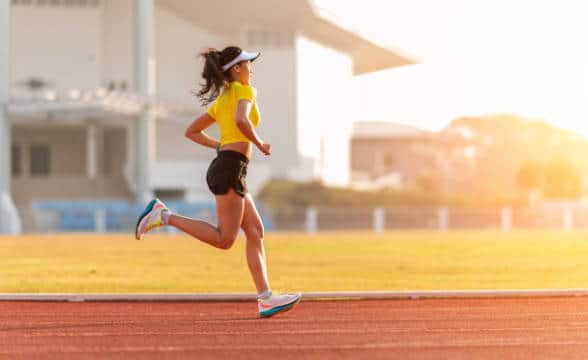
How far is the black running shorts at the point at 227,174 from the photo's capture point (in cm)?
848

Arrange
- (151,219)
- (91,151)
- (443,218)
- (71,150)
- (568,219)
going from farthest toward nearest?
(71,150) → (91,151) → (568,219) → (443,218) → (151,219)

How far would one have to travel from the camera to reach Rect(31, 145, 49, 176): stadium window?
58.3 meters

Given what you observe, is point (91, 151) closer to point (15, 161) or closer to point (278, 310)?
point (15, 161)

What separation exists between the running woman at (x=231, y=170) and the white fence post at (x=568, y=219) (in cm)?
4519

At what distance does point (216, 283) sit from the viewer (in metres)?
14.1

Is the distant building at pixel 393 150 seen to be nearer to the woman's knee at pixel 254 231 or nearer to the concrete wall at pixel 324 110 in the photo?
the concrete wall at pixel 324 110

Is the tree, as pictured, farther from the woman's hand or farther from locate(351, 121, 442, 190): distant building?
the woman's hand

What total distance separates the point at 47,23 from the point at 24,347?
165 ft

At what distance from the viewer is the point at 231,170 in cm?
850

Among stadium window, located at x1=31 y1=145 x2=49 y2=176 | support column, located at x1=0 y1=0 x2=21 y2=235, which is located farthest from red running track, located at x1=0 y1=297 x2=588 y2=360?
stadium window, located at x1=31 y1=145 x2=49 y2=176

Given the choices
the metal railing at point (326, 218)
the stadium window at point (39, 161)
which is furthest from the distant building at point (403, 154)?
the metal railing at point (326, 218)

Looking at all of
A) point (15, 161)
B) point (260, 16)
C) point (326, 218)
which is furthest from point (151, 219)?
point (260, 16)

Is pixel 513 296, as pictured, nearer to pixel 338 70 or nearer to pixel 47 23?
pixel 47 23

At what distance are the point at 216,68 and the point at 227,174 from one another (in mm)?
842
